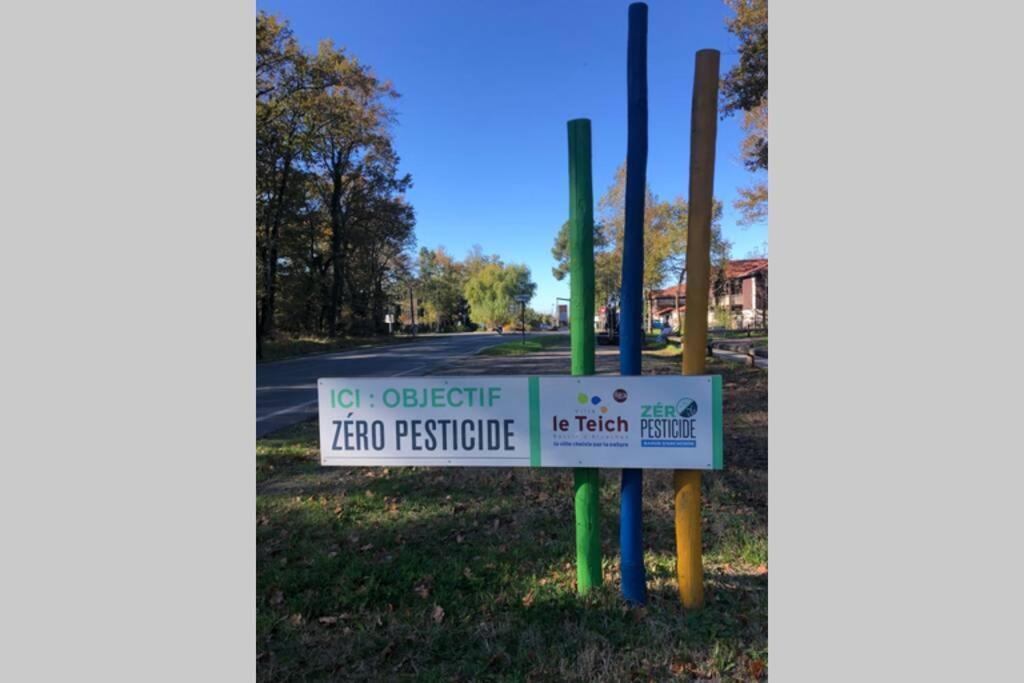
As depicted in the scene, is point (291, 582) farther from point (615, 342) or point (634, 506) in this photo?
point (615, 342)

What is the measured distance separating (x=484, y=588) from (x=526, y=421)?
121 cm

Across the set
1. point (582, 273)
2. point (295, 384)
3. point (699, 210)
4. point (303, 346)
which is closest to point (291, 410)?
point (295, 384)

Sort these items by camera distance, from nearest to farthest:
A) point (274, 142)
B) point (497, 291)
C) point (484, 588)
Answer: point (484, 588) → point (274, 142) → point (497, 291)

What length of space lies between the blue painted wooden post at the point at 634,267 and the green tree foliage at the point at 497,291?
67.1 m

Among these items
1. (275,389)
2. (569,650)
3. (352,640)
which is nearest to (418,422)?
(352,640)

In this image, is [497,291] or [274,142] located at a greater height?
[274,142]

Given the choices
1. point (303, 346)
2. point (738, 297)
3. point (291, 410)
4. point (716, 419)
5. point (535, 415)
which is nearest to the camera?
point (716, 419)

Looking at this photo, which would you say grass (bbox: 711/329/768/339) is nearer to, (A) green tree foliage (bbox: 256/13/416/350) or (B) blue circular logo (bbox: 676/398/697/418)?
(A) green tree foliage (bbox: 256/13/416/350)

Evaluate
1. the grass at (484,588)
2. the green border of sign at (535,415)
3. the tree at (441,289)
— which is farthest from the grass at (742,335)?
the tree at (441,289)

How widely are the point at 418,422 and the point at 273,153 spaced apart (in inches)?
1077

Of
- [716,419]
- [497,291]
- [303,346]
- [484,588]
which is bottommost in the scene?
[484,588]

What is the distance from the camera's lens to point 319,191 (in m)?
34.8

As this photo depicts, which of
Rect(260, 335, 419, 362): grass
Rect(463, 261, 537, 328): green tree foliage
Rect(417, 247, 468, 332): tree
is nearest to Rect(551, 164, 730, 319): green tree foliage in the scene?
Rect(260, 335, 419, 362): grass

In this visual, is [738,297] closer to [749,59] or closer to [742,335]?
[742,335]
